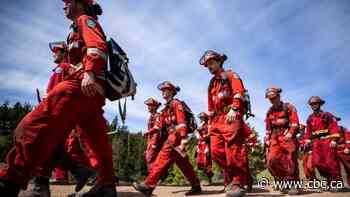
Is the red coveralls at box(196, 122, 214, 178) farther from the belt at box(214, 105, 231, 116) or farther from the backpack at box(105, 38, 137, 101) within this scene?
the backpack at box(105, 38, 137, 101)

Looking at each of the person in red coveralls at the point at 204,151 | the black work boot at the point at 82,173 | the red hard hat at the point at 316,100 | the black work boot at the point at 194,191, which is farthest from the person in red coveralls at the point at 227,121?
the person in red coveralls at the point at 204,151

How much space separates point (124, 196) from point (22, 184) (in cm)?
319

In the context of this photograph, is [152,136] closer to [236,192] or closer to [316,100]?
[236,192]

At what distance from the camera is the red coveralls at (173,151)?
21.7ft

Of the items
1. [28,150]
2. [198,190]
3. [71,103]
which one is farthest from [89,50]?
[198,190]

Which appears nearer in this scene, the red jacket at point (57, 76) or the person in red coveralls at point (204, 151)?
the red jacket at point (57, 76)

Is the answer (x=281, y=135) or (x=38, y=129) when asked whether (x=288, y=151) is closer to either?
(x=281, y=135)

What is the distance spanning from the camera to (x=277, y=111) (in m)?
8.05

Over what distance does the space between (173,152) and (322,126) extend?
4.89m

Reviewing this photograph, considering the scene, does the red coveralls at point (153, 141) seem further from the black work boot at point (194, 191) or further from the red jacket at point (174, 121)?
the black work boot at point (194, 191)

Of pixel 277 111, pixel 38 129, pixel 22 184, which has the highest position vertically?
pixel 277 111

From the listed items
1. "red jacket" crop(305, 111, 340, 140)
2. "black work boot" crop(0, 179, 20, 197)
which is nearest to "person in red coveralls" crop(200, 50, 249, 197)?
"black work boot" crop(0, 179, 20, 197)

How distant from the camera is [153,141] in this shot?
29.3 ft

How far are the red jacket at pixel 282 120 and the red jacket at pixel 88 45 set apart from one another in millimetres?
5145
